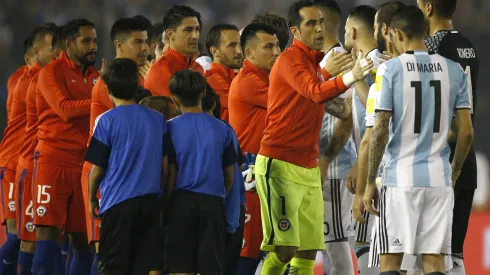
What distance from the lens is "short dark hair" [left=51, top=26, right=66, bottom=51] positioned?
347 inches

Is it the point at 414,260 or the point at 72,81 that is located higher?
the point at 72,81

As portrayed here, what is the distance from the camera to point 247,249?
315 inches

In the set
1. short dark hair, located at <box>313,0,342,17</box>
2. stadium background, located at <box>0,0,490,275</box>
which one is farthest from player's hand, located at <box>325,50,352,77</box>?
stadium background, located at <box>0,0,490,275</box>

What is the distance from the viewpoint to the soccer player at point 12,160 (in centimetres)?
977

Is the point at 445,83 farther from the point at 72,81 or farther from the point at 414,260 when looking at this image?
the point at 72,81

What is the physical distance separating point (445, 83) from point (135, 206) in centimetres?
177

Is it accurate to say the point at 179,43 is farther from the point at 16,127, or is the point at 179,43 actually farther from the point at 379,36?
the point at 16,127

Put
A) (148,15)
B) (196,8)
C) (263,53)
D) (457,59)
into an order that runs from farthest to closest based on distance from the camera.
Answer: (148,15), (196,8), (263,53), (457,59)

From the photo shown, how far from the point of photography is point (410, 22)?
254 inches

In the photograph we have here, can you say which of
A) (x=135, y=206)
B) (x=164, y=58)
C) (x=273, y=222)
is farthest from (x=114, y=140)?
(x=164, y=58)

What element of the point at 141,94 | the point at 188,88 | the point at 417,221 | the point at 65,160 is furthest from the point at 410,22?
the point at 65,160

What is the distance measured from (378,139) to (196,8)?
21.1ft

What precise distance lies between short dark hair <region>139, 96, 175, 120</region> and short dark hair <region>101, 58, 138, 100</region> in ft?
0.86

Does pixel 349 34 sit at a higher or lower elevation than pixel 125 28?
lower
